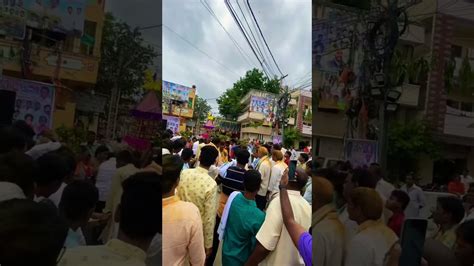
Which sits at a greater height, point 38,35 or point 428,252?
point 38,35

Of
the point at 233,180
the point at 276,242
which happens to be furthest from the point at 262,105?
the point at 233,180

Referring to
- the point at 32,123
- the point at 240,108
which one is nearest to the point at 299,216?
the point at 240,108

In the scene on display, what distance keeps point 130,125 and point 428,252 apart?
2.74 feet

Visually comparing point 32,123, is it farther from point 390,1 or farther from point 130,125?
point 390,1

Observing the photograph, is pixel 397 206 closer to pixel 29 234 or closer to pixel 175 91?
pixel 175 91

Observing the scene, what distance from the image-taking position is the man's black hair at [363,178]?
1115 millimetres

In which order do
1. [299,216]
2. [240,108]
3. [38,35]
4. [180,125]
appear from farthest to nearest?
[299,216] → [240,108] → [180,125] → [38,35]

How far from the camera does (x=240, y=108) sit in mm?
1929

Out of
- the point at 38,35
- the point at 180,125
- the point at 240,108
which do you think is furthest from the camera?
the point at 240,108

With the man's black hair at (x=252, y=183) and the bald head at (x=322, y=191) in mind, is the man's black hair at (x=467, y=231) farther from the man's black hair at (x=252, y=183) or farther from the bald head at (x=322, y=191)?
the man's black hair at (x=252, y=183)

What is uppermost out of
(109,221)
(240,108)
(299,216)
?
(240,108)

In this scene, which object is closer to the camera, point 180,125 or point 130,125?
point 130,125

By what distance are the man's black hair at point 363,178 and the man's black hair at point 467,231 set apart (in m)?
0.25

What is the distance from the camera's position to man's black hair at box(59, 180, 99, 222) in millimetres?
1074
